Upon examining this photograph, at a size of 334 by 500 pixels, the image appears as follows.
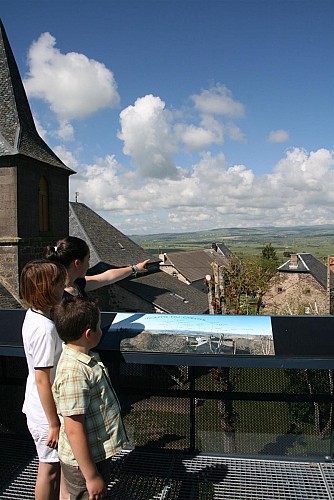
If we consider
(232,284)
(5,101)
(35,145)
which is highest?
(5,101)

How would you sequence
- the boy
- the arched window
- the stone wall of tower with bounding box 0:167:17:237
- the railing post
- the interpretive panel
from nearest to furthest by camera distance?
1. the boy
2. the interpretive panel
3. the railing post
4. the stone wall of tower with bounding box 0:167:17:237
5. the arched window

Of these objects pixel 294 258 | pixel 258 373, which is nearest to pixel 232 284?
pixel 294 258

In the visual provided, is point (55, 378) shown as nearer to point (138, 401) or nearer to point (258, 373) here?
point (138, 401)

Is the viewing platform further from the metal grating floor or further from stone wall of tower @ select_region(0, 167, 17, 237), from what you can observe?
stone wall of tower @ select_region(0, 167, 17, 237)

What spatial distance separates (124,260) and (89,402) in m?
23.5

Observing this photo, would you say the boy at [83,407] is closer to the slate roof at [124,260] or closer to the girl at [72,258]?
the girl at [72,258]

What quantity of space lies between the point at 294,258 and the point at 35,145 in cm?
3271

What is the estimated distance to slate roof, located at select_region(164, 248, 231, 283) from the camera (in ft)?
175

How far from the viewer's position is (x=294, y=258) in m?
42.9

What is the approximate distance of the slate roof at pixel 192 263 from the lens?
175 feet

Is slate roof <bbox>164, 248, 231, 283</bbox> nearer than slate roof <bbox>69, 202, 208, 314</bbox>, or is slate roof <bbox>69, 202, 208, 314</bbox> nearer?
slate roof <bbox>69, 202, 208, 314</bbox>

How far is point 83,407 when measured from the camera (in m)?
2.33

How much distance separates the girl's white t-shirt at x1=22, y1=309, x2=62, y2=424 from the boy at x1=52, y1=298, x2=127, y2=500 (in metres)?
0.12

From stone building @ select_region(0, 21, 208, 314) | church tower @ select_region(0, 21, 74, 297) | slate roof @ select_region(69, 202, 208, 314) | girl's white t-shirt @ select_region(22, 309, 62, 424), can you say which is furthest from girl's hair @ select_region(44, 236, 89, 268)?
slate roof @ select_region(69, 202, 208, 314)
